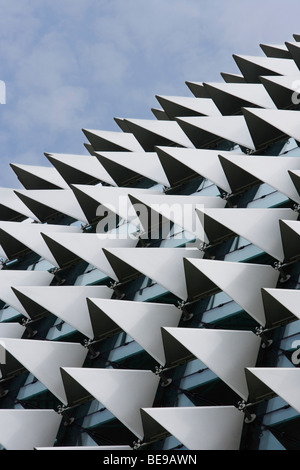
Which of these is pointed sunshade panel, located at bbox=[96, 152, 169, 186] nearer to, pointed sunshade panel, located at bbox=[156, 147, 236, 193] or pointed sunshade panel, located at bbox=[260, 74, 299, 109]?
pointed sunshade panel, located at bbox=[156, 147, 236, 193]

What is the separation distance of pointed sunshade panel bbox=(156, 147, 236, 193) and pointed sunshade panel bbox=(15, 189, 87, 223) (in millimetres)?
3585

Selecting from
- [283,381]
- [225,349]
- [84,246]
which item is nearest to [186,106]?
[84,246]

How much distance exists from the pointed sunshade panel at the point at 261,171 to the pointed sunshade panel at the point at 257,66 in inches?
489

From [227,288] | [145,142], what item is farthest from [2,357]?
[145,142]

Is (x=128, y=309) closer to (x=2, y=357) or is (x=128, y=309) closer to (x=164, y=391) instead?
(x=164, y=391)

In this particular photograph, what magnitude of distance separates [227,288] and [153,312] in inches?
94.0

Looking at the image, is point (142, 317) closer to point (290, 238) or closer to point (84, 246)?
point (290, 238)

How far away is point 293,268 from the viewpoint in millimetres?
21141

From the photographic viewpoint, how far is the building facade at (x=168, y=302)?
1869 cm

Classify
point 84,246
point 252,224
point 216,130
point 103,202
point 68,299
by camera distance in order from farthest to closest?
point 216,130, point 103,202, point 84,246, point 68,299, point 252,224

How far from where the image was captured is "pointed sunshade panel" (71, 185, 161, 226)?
2828cm

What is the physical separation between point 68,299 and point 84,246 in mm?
2380

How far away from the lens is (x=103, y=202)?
93.3 ft

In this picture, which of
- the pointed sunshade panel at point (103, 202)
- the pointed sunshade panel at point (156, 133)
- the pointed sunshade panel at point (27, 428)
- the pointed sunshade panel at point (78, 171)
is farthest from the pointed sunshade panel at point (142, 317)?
the pointed sunshade panel at point (156, 133)
